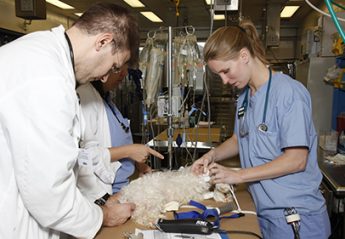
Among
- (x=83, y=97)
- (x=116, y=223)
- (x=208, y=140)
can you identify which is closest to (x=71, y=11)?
(x=208, y=140)

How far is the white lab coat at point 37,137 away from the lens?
80 cm

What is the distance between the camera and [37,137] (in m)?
0.80

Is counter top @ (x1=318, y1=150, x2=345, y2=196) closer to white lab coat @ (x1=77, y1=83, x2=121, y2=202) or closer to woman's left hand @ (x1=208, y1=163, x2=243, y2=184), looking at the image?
woman's left hand @ (x1=208, y1=163, x2=243, y2=184)

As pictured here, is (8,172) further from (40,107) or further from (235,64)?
(235,64)

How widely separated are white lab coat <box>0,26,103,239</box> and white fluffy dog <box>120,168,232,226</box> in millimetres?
381

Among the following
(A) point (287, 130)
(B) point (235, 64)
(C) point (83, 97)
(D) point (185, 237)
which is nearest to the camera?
(D) point (185, 237)

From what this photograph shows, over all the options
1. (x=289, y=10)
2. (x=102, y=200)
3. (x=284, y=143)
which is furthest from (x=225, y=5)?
(x=289, y=10)

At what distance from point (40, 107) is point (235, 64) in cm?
91

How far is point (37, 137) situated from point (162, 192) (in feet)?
2.36

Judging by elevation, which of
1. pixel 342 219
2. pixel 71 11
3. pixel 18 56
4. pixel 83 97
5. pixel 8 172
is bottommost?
pixel 342 219

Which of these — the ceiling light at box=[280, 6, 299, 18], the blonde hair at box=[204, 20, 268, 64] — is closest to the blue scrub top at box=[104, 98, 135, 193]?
the blonde hair at box=[204, 20, 268, 64]

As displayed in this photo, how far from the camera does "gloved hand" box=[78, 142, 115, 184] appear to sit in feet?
4.56

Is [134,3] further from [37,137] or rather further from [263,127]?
[37,137]

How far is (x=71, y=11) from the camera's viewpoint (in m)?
7.68
